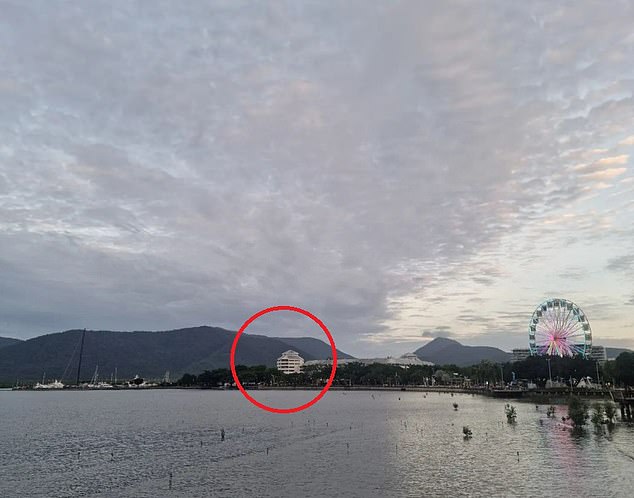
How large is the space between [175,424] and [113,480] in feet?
191

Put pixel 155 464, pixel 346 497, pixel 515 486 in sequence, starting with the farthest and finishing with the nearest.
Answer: pixel 155 464 → pixel 515 486 → pixel 346 497

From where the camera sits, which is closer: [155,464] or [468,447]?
[155,464]

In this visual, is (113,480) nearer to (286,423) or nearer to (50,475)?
(50,475)

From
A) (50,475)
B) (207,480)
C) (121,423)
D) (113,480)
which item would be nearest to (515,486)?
(207,480)

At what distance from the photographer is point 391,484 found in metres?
48.7

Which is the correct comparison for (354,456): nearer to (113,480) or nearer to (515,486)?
(515,486)

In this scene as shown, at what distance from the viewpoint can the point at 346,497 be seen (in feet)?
144

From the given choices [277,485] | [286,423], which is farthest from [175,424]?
[277,485]

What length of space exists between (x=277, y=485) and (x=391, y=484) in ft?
34.6

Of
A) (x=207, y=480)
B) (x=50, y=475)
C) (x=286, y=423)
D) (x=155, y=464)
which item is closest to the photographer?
(x=207, y=480)

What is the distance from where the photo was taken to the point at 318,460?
61094mm

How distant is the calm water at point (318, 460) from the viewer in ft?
156

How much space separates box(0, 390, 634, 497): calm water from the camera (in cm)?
4747

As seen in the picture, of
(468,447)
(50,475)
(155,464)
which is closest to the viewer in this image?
(50,475)
